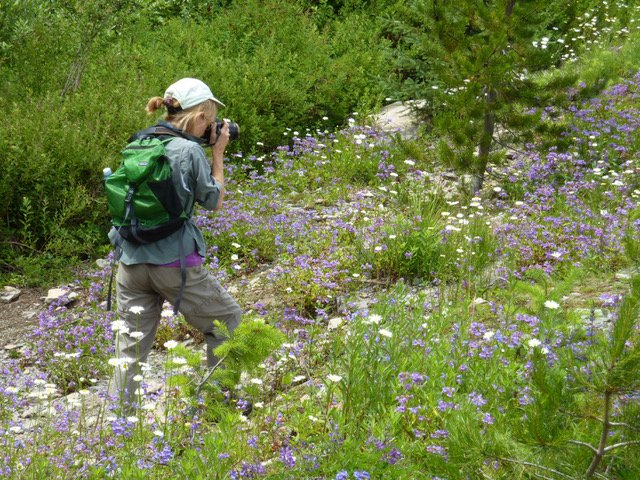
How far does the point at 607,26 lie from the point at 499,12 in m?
7.06

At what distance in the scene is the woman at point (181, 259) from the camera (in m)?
4.39

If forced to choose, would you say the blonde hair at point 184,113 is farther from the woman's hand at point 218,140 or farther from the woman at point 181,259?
the woman's hand at point 218,140

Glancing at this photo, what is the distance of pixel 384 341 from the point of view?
14.3 feet

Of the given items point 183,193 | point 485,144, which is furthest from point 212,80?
point 183,193

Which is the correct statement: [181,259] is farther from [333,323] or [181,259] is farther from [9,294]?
[9,294]

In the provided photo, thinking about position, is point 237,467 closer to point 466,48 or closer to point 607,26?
point 466,48

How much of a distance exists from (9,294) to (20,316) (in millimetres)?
391

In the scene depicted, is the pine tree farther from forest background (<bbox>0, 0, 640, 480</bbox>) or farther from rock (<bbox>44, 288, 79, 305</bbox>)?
rock (<bbox>44, 288, 79, 305</bbox>)

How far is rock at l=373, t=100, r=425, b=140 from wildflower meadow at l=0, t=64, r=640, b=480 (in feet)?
3.07

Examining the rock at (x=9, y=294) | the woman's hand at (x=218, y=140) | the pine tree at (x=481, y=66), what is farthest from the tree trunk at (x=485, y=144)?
the rock at (x=9, y=294)

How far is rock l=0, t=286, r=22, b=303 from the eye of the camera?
6891mm

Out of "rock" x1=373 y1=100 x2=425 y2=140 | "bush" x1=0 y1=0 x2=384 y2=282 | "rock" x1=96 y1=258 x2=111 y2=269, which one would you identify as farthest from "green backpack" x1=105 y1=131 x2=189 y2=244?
"rock" x1=373 y1=100 x2=425 y2=140

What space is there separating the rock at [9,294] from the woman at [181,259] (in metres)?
2.70

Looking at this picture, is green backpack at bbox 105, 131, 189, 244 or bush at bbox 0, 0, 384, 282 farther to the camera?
bush at bbox 0, 0, 384, 282
